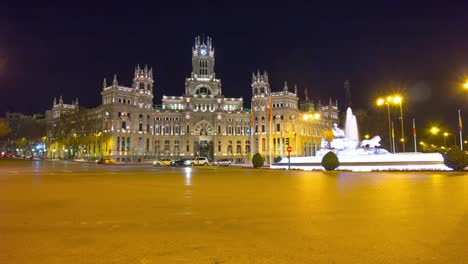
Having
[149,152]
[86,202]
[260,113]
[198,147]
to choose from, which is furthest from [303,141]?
[86,202]

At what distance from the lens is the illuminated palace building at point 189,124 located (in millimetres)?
116125

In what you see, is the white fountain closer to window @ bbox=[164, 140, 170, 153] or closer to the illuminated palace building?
the illuminated palace building

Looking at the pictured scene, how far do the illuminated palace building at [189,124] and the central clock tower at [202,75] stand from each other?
0.36 m

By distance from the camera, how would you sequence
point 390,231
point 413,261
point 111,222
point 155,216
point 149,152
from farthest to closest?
point 149,152
point 155,216
point 111,222
point 390,231
point 413,261

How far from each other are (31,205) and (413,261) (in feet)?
40.0

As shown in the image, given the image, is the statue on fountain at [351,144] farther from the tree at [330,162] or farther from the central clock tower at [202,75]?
the central clock tower at [202,75]

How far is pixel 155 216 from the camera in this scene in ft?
35.8

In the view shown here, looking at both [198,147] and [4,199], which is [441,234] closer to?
[4,199]

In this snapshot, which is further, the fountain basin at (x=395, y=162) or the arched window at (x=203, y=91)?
the arched window at (x=203, y=91)

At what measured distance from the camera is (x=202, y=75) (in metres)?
136

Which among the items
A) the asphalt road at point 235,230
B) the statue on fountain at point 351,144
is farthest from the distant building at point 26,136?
the asphalt road at point 235,230

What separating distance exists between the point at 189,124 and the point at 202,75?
20560 mm

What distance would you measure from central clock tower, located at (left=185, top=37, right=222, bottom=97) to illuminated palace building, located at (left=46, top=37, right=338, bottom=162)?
1.18 ft

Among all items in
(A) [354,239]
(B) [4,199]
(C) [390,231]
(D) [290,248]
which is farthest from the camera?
(B) [4,199]
